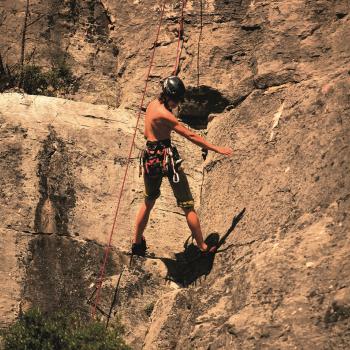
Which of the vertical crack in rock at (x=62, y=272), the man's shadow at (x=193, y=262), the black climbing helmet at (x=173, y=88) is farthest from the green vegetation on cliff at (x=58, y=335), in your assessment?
the black climbing helmet at (x=173, y=88)

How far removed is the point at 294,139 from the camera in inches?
350

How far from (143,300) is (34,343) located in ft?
4.63

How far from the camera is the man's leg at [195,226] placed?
28.8ft

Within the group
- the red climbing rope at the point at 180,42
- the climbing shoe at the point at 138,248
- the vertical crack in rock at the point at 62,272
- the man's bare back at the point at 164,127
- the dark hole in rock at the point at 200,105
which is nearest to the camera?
the man's bare back at the point at 164,127

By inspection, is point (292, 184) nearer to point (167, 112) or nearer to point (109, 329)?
point (167, 112)

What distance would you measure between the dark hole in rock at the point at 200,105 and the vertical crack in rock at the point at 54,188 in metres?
1.95

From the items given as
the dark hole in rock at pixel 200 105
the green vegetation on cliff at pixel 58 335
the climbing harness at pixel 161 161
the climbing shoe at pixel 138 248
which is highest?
the dark hole in rock at pixel 200 105

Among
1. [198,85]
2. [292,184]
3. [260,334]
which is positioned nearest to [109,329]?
[260,334]

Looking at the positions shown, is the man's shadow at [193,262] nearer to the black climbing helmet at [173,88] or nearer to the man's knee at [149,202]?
the man's knee at [149,202]

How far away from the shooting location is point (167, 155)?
347 inches

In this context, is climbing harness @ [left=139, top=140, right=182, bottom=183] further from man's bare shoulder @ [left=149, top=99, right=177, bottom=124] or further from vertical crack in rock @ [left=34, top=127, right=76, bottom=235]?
vertical crack in rock @ [left=34, top=127, right=76, bottom=235]

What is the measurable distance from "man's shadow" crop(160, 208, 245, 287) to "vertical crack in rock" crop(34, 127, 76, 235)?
54.3 inches

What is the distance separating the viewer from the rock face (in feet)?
24.4

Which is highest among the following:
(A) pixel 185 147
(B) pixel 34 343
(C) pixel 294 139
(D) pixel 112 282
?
(A) pixel 185 147
